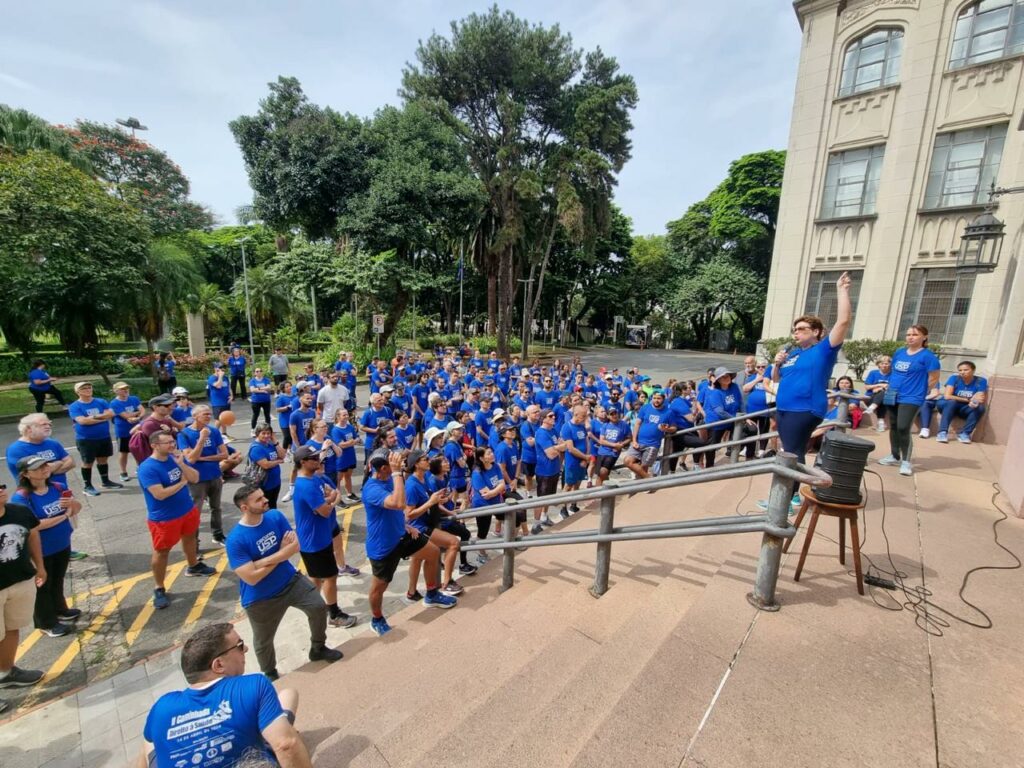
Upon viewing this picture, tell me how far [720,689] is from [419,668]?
2310 millimetres

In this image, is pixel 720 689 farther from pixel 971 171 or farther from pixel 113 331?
pixel 113 331

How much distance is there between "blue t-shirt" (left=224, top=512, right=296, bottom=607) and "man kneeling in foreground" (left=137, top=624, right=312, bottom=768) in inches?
56.3

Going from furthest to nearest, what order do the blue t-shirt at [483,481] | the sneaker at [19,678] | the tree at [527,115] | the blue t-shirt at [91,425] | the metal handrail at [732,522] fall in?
the tree at [527,115] → the blue t-shirt at [91,425] → the blue t-shirt at [483,481] → the sneaker at [19,678] → the metal handrail at [732,522]

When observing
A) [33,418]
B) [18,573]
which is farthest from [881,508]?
[33,418]

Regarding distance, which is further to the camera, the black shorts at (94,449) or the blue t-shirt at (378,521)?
the black shorts at (94,449)

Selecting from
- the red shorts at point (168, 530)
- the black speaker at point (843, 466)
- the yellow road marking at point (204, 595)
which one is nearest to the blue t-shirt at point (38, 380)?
the yellow road marking at point (204, 595)

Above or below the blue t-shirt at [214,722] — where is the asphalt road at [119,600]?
below

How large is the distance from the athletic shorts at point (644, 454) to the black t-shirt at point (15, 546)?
736 centimetres

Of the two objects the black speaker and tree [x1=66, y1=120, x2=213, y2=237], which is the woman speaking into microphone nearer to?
the black speaker

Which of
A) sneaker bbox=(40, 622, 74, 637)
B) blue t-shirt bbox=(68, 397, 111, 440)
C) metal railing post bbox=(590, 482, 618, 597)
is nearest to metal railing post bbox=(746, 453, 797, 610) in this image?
metal railing post bbox=(590, 482, 618, 597)

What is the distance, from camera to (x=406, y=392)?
38.5ft

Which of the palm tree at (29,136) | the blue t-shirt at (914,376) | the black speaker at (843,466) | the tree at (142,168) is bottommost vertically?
the black speaker at (843,466)

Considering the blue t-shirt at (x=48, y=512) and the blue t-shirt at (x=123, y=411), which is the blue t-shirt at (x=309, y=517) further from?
the blue t-shirt at (x=123, y=411)

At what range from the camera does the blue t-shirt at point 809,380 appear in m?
3.58
